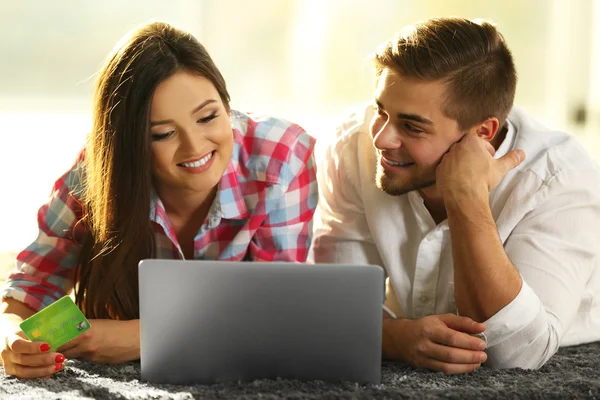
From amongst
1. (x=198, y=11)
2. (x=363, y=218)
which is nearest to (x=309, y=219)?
(x=363, y=218)

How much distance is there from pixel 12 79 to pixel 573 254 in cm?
256

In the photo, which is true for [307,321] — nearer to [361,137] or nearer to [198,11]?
[361,137]

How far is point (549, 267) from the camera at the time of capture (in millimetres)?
1728

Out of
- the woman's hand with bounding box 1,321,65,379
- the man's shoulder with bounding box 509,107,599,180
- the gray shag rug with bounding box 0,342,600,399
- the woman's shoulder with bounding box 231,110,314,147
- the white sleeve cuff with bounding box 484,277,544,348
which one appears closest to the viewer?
the gray shag rug with bounding box 0,342,600,399

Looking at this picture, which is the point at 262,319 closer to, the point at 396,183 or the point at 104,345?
the point at 104,345

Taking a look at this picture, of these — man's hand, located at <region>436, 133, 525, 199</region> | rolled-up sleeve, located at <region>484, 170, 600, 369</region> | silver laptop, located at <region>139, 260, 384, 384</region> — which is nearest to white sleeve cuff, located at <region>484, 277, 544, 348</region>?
rolled-up sleeve, located at <region>484, 170, 600, 369</region>

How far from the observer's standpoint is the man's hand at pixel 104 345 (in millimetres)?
1630

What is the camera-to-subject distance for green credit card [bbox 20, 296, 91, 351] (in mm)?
1533

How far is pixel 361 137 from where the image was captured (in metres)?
2.03

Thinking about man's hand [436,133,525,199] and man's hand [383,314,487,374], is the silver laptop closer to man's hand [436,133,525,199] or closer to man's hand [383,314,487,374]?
man's hand [383,314,487,374]

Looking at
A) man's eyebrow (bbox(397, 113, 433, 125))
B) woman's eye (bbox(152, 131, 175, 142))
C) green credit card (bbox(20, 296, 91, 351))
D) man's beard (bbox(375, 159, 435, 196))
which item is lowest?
green credit card (bbox(20, 296, 91, 351))

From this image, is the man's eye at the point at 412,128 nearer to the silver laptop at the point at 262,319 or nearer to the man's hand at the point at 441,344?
the man's hand at the point at 441,344

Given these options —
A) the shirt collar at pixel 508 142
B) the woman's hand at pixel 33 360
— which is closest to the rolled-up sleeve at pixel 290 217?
the shirt collar at pixel 508 142

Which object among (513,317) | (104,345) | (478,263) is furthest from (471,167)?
(104,345)
